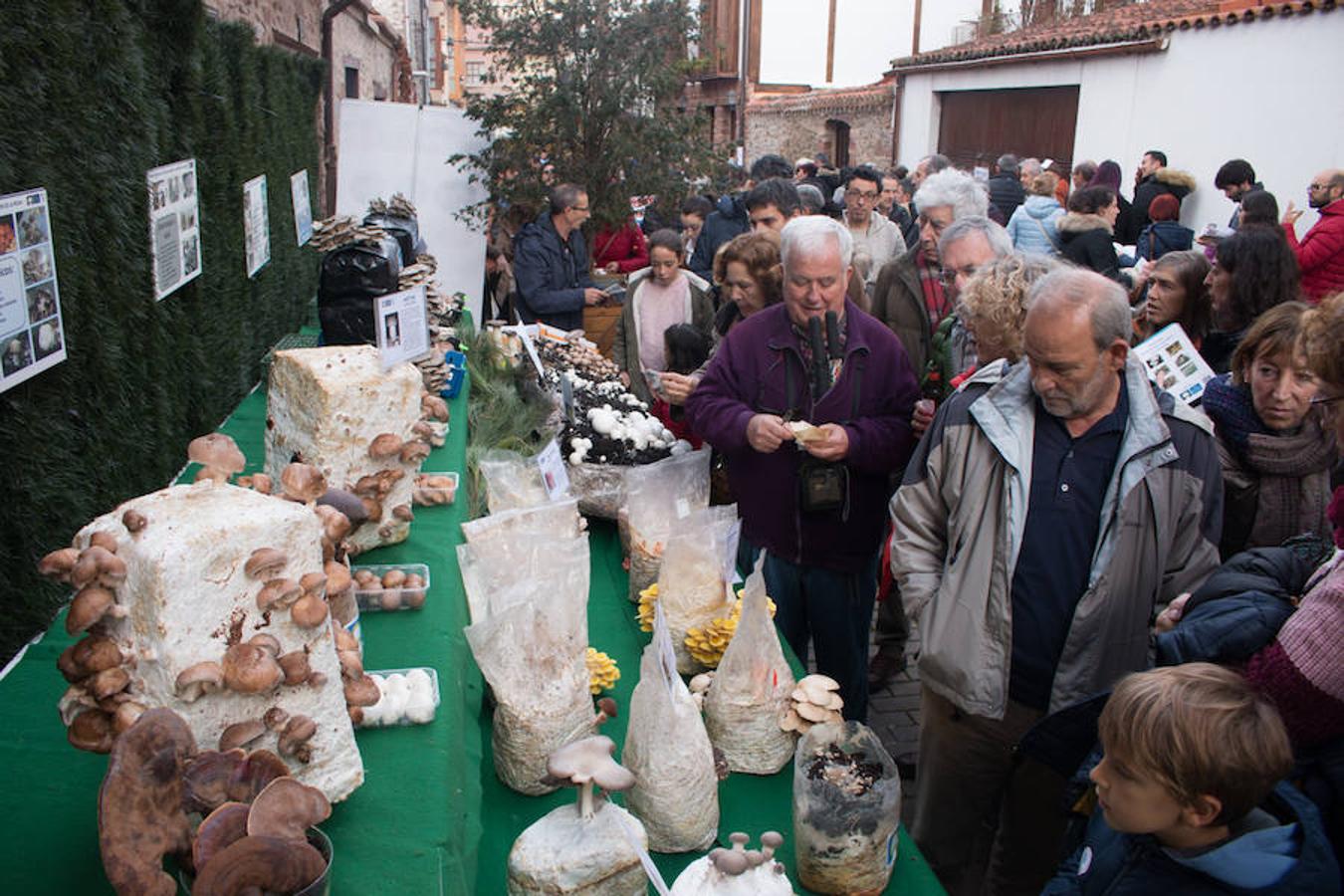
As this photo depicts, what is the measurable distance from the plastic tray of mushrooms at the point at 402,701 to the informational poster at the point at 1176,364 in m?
2.34

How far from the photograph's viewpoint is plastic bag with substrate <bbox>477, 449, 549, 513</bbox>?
3.00 metres

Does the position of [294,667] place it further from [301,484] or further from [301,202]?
[301,202]

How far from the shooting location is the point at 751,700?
2.24 metres

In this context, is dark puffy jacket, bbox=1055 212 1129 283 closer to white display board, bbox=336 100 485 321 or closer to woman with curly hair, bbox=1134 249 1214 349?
woman with curly hair, bbox=1134 249 1214 349

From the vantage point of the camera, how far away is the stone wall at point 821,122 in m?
22.1

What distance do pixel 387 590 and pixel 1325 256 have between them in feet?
19.1

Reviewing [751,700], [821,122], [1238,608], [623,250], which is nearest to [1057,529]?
[1238,608]

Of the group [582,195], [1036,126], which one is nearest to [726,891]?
→ [582,195]

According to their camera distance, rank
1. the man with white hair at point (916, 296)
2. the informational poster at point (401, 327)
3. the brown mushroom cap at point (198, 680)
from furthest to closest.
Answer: the man with white hair at point (916, 296), the informational poster at point (401, 327), the brown mushroom cap at point (198, 680)

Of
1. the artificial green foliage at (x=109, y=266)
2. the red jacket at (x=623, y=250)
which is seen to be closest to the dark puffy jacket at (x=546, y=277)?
the red jacket at (x=623, y=250)

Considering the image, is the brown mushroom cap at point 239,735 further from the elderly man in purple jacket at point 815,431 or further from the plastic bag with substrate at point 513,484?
the elderly man in purple jacket at point 815,431

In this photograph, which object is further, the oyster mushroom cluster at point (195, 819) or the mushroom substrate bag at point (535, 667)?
the mushroom substrate bag at point (535, 667)

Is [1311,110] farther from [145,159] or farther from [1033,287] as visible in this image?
[145,159]

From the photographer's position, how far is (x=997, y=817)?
2.73 meters
